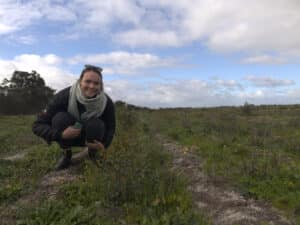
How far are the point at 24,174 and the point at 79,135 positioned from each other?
3.07ft

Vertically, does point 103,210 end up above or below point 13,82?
below

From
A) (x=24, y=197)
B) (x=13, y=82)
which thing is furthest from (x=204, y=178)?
(x=13, y=82)

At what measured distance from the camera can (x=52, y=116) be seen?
480 cm

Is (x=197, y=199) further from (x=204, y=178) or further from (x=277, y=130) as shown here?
(x=277, y=130)

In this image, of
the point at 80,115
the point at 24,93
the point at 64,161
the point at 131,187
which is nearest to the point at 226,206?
the point at 131,187

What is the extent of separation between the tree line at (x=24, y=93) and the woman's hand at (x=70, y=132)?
3412cm

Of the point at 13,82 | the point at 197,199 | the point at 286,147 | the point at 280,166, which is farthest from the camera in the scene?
the point at 13,82

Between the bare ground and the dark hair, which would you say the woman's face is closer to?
the dark hair

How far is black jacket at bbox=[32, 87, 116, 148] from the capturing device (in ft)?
15.1

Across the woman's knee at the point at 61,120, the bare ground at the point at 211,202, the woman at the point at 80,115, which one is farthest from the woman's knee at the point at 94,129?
the bare ground at the point at 211,202

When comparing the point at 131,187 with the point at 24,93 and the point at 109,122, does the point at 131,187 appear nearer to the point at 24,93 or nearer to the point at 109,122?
the point at 109,122

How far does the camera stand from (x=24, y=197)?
396cm

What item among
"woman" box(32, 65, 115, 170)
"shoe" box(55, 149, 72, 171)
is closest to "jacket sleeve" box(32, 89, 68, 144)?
"woman" box(32, 65, 115, 170)

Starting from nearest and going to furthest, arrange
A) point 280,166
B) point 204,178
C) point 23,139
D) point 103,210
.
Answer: point 103,210
point 204,178
point 280,166
point 23,139
